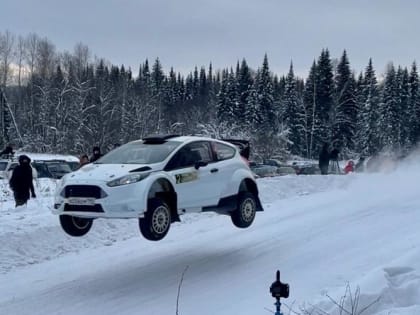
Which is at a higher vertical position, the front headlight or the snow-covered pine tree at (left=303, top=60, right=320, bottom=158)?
the snow-covered pine tree at (left=303, top=60, right=320, bottom=158)

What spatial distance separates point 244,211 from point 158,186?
2400 millimetres

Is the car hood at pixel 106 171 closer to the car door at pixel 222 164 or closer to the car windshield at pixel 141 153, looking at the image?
the car windshield at pixel 141 153

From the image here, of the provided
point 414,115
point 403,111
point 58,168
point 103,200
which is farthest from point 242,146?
point 414,115

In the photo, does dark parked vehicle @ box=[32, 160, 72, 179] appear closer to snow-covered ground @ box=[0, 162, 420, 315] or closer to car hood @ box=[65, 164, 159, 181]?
snow-covered ground @ box=[0, 162, 420, 315]

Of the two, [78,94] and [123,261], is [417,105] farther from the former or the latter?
[123,261]

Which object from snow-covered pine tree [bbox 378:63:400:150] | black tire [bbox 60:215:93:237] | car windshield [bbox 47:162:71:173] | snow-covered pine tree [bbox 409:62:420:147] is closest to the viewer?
black tire [bbox 60:215:93:237]

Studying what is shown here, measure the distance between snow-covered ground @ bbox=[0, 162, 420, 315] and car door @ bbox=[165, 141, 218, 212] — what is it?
3.95 feet

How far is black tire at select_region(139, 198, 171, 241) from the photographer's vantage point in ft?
28.0

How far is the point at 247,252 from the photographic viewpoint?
10914mm

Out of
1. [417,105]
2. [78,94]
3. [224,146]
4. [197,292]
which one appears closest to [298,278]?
[197,292]

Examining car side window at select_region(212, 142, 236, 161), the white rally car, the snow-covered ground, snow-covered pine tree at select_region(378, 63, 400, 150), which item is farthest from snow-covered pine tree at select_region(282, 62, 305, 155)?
the white rally car

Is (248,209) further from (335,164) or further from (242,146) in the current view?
(335,164)

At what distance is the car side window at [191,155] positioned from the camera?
9.16 meters

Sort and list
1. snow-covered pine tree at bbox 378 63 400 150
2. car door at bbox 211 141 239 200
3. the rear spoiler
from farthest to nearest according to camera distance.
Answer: snow-covered pine tree at bbox 378 63 400 150 < the rear spoiler < car door at bbox 211 141 239 200
